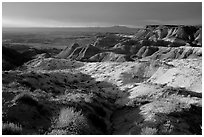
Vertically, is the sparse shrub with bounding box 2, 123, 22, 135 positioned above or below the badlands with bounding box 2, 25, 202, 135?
above

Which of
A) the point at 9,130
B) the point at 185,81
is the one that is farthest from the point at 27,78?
the point at 185,81

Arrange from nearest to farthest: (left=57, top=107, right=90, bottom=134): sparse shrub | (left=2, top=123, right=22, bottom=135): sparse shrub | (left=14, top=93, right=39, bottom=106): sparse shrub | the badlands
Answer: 1. (left=2, top=123, right=22, bottom=135): sparse shrub
2. (left=57, top=107, right=90, bottom=134): sparse shrub
3. the badlands
4. (left=14, top=93, right=39, bottom=106): sparse shrub

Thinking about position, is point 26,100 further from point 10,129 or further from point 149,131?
point 149,131

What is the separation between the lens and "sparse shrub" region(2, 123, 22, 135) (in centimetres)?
1080

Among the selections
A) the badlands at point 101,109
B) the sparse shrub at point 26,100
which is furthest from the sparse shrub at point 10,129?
the sparse shrub at point 26,100

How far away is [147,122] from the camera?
1473cm

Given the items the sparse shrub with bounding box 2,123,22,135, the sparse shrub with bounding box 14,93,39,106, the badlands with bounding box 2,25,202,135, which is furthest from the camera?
the sparse shrub with bounding box 14,93,39,106

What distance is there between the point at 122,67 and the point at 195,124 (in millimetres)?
26155

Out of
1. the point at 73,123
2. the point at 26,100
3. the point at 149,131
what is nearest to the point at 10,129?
the point at 73,123

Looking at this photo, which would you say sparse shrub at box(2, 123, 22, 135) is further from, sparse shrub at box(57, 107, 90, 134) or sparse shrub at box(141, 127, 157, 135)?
sparse shrub at box(141, 127, 157, 135)

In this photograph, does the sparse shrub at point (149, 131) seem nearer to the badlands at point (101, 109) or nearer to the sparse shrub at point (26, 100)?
the badlands at point (101, 109)

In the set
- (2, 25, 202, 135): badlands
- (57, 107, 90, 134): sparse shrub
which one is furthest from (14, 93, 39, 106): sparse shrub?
(57, 107, 90, 134): sparse shrub

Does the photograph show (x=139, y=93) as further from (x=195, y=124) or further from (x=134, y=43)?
(x=134, y=43)

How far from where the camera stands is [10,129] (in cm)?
1088
